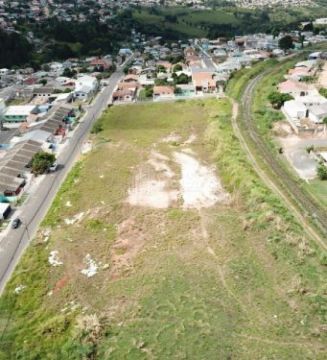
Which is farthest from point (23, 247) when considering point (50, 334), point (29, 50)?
point (29, 50)

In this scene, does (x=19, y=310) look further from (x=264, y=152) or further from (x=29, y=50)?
(x=29, y=50)

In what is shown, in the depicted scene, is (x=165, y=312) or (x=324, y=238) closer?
(x=165, y=312)

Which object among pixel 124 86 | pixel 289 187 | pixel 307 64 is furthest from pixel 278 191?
pixel 307 64

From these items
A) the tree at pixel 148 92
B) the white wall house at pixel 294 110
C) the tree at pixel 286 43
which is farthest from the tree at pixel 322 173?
the tree at pixel 286 43

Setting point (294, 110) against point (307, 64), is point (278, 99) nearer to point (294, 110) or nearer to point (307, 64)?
point (294, 110)

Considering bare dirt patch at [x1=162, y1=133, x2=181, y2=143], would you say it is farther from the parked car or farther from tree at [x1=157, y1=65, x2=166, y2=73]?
tree at [x1=157, y1=65, x2=166, y2=73]

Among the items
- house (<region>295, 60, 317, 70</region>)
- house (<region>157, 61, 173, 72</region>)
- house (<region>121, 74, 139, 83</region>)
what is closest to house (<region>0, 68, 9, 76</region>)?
house (<region>121, 74, 139, 83</region>)
